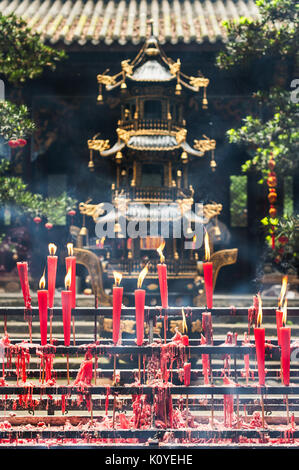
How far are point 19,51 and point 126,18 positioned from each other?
2711mm

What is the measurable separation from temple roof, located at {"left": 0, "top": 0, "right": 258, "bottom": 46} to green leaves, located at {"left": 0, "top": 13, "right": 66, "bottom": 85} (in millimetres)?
528

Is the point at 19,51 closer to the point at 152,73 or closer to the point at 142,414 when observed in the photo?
the point at 152,73

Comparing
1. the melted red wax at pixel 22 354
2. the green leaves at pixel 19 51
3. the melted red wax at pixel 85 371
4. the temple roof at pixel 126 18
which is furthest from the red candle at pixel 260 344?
the temple roof at pixel 126 18

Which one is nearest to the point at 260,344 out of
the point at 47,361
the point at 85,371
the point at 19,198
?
the point at 85,371

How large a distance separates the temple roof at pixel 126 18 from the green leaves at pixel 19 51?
0.53 m

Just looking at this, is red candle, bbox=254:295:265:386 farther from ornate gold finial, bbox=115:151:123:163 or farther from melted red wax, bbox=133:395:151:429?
ornate gold finial, bbox=115:151:123:163

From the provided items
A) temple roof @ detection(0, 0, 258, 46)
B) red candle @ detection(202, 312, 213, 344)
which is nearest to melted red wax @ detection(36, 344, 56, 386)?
red candle @ detection(202, 312, 213, 344)

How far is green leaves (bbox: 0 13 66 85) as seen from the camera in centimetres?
652

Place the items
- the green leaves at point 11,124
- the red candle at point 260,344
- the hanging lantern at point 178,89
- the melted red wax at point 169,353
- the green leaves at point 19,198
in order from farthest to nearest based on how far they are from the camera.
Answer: the green leaves at point 19,198 → the hanging lantern at point 178,89 → the green leaves at point 11,124 → the melted red wax at point 169,353 → the red candle at point 260,344

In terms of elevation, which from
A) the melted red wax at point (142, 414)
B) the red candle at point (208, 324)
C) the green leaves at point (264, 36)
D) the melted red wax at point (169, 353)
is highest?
the green leaves at point (264, 36)

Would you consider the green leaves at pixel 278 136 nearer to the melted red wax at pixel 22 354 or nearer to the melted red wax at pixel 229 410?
the melted red wax at pixel 229 410

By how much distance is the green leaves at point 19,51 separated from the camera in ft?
21.4
